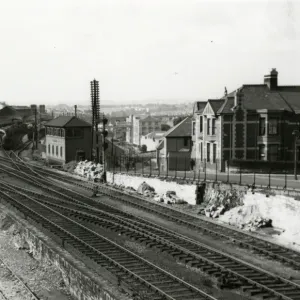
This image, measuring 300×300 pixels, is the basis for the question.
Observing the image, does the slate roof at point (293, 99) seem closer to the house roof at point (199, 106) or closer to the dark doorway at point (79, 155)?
the house roof at point (199, 106)

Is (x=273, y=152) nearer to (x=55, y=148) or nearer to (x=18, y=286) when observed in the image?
(x=18, y=286)

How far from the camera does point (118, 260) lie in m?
20.3

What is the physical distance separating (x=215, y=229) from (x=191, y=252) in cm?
542

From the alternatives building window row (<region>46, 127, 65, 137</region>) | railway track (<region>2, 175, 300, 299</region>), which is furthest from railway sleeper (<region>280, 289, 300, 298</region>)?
building window row (<region>46, 127, 65, 137</region>)

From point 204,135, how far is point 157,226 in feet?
69.2

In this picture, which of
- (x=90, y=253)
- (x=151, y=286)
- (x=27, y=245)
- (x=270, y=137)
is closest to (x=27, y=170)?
(x=270, y=137)

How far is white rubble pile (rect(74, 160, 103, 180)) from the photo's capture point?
49.9m

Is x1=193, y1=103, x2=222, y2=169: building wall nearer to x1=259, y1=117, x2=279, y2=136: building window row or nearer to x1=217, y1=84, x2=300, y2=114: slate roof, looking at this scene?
x1=217, y1=84, x2=300, y2=114: slate roof

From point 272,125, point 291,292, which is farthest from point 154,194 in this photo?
point 291,292

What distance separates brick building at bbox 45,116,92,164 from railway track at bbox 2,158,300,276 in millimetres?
22402

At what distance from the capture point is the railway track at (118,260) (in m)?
16.7

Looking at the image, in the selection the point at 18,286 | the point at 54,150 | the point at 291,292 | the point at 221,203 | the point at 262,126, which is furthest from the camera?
the point at 54,150

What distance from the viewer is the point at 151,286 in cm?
1698

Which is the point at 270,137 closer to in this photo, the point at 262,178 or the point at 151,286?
the point at 262,178
